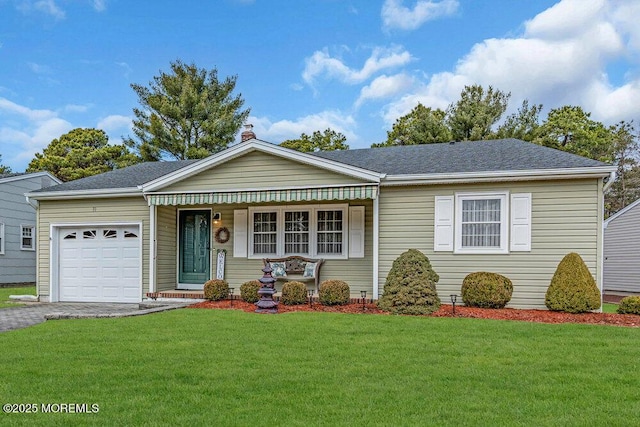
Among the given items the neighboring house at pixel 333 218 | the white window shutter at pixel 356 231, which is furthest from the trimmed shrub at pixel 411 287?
the white window shutter at pixel 356 231

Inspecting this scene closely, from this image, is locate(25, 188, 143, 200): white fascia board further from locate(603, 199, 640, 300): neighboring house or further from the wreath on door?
locate(603, 199, 640, 300): neighboring house

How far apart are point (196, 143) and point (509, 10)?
21.6m

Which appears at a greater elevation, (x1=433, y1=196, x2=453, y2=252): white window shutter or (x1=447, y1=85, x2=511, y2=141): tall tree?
(x1=447, y1=85, x2=511, y2=141): tall tree

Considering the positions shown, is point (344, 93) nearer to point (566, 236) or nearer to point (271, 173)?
point (271, 173)

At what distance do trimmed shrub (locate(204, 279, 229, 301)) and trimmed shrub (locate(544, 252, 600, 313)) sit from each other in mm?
7675

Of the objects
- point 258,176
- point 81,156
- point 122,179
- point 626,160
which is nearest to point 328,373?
point 258,176

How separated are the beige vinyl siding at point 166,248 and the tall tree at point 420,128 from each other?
1962cm

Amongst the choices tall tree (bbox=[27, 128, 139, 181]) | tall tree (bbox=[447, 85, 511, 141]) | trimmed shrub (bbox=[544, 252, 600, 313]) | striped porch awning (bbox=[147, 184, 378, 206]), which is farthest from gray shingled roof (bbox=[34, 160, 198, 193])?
tall tree (bbox=[447, 85, 511, 141])

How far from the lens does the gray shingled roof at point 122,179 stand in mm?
13671

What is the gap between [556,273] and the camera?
10.1 m

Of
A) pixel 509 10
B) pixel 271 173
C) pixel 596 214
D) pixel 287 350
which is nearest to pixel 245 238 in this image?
pixel 271 173

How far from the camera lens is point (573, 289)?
32.0ft

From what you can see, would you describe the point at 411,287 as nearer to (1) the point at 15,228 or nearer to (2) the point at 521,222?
(2) the point at 521,222

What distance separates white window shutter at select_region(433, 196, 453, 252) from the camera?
11.2 m
